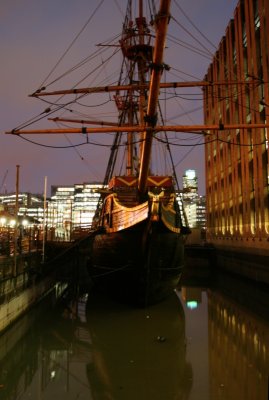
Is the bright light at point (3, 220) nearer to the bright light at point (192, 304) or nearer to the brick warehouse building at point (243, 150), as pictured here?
the bright light at point (192, 304)

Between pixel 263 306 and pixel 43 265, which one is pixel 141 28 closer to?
pixel 43 265

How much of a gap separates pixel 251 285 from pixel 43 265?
13.7 meters

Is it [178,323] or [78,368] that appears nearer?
[78,368]

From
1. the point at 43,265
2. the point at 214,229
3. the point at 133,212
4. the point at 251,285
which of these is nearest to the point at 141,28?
the point at 133,212

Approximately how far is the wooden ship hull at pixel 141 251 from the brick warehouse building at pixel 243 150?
6.37m

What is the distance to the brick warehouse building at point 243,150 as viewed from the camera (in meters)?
25.7

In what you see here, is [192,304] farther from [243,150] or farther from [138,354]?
[243,150]

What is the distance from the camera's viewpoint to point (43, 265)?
18.0 m

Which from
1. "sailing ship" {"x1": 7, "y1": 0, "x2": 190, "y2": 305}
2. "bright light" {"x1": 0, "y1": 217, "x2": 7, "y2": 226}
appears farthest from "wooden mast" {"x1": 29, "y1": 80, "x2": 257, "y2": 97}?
"bright light" {"x1": 0, "y1": 217, "x2": 7, "y2": 226}

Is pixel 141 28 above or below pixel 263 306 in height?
above

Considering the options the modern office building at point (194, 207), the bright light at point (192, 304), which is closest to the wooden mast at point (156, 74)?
the bright light at point (192, 304)

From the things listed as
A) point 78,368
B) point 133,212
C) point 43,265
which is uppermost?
point 133,212

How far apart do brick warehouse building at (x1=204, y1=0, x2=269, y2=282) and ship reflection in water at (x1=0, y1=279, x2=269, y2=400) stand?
9.36 m

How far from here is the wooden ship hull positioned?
1496cm
